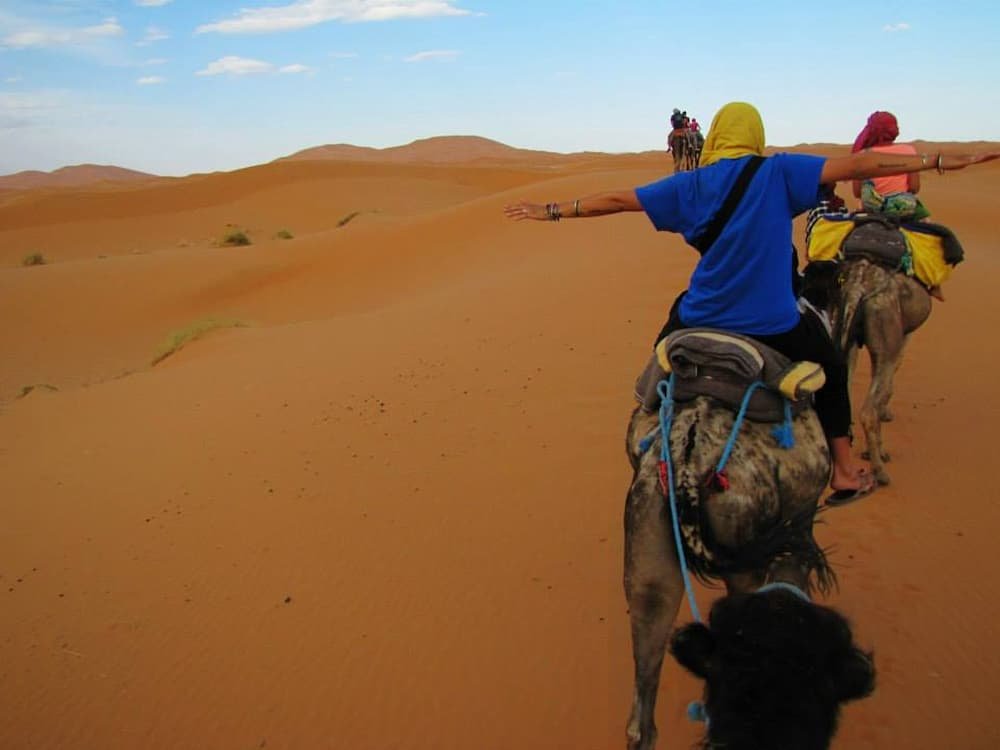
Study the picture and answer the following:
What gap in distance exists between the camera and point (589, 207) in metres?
4.01

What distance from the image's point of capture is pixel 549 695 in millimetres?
4344

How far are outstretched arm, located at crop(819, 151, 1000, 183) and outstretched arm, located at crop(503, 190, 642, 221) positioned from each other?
842 millimetres

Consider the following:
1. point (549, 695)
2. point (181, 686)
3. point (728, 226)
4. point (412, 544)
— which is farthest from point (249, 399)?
point (728, 226)

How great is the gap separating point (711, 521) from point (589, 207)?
5.43ft

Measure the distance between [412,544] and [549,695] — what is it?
1.80 metres

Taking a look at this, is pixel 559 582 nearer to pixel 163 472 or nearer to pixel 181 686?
pixel 181 686

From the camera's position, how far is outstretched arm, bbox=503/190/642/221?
3.88 m

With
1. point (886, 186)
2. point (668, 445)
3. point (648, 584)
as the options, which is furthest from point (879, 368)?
point (648, 584)

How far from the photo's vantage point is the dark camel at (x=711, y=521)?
3.18 metres

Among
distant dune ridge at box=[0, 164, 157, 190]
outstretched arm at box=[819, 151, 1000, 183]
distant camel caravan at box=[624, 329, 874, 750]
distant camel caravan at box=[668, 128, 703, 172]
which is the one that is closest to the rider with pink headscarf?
outstretched arm at box=[819, 151, 1000, 183]

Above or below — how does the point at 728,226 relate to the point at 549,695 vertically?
above

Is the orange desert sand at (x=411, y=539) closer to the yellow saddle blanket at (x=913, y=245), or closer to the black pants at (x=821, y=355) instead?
the black pants at (x=821, y=355)

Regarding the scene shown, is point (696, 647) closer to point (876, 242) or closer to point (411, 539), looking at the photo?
point (411, 539)

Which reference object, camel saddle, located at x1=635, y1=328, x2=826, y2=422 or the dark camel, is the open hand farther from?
the dark camel
